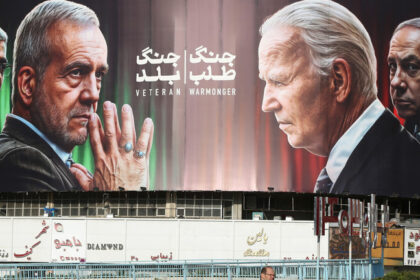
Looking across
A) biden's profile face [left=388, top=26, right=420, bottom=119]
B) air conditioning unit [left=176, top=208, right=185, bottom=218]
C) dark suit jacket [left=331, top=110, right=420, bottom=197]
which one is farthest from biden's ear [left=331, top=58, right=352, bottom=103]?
air conditioning unit [left=176, top=208, right=185, bottom=218]

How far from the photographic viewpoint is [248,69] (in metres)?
52.0

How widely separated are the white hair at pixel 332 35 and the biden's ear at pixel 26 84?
1409 centimetres

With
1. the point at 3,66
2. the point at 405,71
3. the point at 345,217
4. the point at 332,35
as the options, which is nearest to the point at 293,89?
the point at 332,35

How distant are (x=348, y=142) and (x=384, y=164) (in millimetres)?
2429

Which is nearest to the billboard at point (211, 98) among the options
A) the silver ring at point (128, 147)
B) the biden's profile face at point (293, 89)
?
the silver ring at point (128, 147)

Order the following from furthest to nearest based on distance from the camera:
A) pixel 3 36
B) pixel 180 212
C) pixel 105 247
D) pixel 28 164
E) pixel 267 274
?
pixel 3 36, pixel 28 164, pixel 180 212, pixel 105 247, pixel 267 274

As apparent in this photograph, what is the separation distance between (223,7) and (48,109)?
1191cm

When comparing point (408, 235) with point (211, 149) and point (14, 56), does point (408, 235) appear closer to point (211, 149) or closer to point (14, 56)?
point (211, 149)

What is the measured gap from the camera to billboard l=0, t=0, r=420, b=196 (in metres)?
51.7

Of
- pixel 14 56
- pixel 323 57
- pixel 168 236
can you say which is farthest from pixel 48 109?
pixel 323 57

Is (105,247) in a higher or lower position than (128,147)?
lower

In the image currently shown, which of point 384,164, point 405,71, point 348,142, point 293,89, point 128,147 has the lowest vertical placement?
point 384,164

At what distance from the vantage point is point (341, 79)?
168 feet

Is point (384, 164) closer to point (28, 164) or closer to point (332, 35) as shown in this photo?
point (332, 35)
